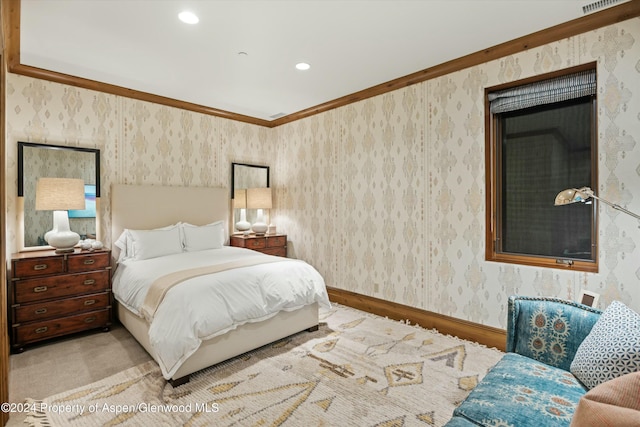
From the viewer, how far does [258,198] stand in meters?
4.94

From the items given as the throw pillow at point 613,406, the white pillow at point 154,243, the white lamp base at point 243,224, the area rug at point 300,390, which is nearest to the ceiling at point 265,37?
the white pillow at point 154,243

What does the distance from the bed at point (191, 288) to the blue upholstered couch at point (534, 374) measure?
1760mm

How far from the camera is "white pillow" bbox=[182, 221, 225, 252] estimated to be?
13.5 feet

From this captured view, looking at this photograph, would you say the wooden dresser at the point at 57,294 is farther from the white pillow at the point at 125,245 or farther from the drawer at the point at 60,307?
the white pillow at the point at 125,245

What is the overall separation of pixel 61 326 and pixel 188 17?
303 cm

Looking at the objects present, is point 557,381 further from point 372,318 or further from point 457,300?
point 372,318

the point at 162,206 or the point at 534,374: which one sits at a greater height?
the point at 162,206

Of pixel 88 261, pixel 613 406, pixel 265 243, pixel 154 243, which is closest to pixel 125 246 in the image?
pixel 154 243

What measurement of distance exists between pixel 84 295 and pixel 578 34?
4985mm

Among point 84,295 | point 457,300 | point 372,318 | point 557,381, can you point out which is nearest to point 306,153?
point 372,318

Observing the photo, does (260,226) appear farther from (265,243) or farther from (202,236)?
(202,236)

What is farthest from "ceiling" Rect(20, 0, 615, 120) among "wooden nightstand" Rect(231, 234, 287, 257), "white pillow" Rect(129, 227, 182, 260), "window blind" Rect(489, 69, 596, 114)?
"wooden nightstand" Rect(231, 234, 287, 257)

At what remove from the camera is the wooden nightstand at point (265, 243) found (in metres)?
4.68

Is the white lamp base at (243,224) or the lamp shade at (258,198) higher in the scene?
the lamp shade at (258,198)
